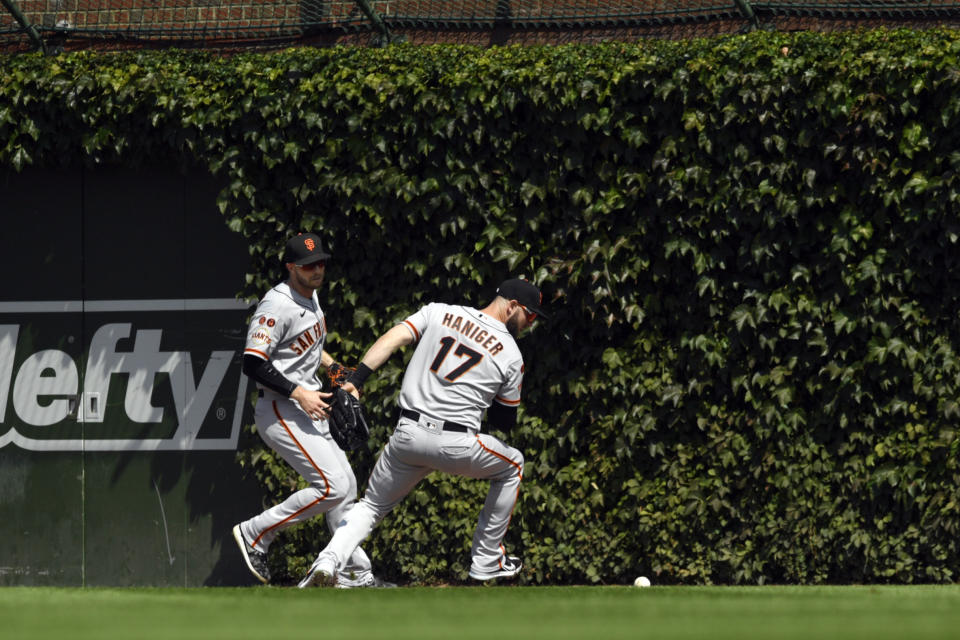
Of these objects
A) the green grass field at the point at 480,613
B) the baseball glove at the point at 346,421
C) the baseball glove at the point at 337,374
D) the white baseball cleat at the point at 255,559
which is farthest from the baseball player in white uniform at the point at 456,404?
the green grass field at the point at 480,613

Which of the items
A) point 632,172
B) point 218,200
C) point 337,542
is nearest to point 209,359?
point 218,200

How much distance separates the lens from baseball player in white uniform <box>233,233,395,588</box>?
7359 mm

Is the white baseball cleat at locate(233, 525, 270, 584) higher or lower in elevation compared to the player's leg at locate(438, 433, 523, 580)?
lower

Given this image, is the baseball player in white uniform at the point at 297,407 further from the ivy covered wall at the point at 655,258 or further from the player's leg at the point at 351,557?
the ivy covered wall at the point at 655,258

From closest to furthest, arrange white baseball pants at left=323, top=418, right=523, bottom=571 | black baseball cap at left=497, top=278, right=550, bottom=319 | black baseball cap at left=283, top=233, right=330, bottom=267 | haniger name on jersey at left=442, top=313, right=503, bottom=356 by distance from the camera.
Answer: white baseball pants at left=323, top=418, right=523, bottom=571
haniger name on jersey at left=442, top=313, right=503, bottom=356
black baseball cap at left=497, top=278, right=550, bottom=319
black baseball cap at left=283, top=233, right=330, bottom=267

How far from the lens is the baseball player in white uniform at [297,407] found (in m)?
7.36

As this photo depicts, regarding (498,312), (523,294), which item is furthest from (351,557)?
(523,294)

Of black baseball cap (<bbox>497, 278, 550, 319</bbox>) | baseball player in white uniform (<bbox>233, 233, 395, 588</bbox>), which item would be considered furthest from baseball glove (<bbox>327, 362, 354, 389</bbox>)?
black baseball cap (<bbox>497, 278, 550, 319</bbox>)

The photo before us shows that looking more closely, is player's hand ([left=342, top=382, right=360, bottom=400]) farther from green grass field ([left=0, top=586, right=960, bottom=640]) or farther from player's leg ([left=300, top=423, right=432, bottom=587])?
green grass field ([left=0, top=586, right=960, bottom=640])

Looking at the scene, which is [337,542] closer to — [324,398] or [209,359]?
[324,398]

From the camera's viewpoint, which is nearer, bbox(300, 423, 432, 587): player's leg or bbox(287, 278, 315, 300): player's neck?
bbox(300, 423, 432, 587): player's leg

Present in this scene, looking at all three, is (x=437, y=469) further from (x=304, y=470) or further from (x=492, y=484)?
(x=304, y=470)

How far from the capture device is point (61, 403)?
9258 mm

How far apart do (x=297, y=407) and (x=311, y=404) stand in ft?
0.92
